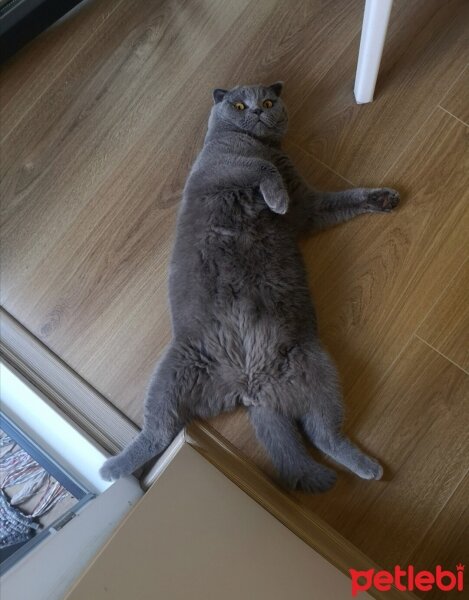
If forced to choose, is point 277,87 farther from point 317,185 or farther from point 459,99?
point 459,99

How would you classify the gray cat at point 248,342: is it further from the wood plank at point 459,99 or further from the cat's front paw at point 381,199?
the wood plank at point 459,99

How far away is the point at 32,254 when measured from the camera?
1.49 m

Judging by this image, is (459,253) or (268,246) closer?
(268,246)

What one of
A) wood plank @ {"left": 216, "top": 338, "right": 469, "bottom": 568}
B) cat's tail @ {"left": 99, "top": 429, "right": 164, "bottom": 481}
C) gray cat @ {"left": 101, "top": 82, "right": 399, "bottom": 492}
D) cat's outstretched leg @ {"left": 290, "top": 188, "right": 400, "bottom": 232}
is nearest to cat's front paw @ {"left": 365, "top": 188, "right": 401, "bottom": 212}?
cat's outstretched leg @ {"left": 290, "top": 188, "right": 400, "bottom": 232}

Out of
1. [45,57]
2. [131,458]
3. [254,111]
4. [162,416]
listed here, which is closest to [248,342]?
[162,416]

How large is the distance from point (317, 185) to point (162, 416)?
30.1 inches

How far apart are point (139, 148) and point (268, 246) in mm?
558

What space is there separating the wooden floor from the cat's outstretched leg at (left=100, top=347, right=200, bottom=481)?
0.15m

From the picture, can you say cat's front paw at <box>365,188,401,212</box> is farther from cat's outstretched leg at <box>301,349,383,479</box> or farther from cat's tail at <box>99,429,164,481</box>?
cat's tail at <box>99,429,164,481</box>

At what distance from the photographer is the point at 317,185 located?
1.44 metres

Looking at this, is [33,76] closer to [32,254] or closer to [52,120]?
[52,120]

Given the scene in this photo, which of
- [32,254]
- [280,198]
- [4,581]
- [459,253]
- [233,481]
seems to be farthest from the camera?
[32,254]

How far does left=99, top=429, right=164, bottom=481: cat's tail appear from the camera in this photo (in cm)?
123

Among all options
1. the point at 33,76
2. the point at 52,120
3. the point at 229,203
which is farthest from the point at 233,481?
the point at 33,76
